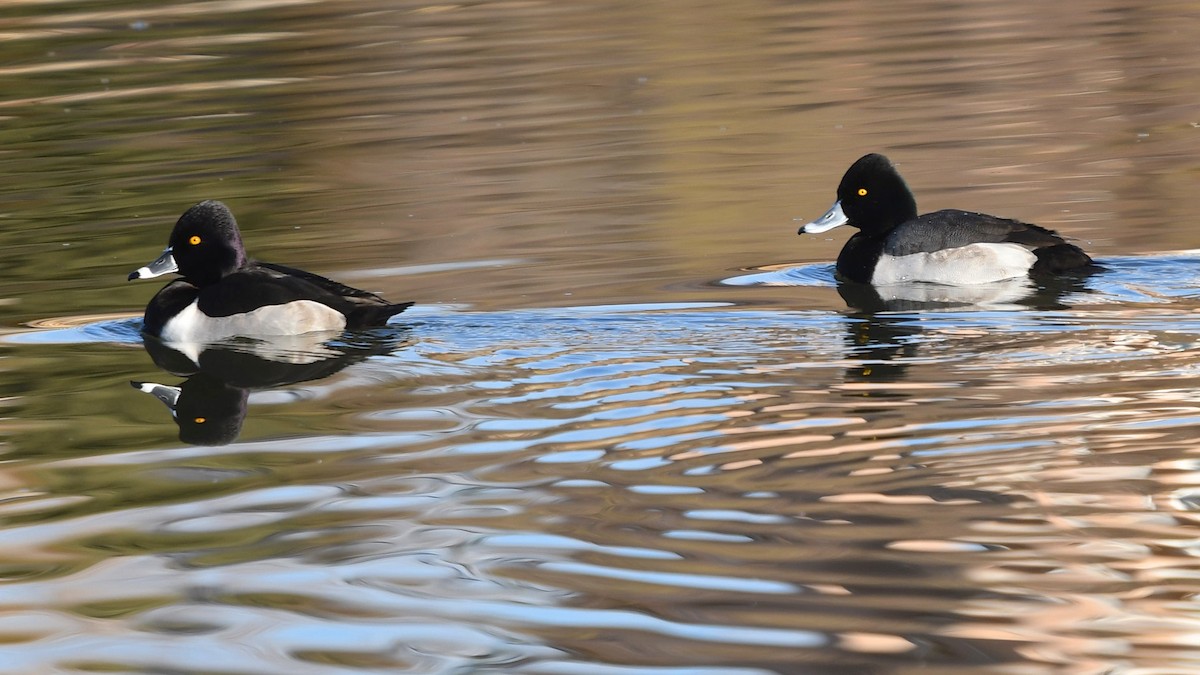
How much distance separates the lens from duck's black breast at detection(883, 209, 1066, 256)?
389 inches

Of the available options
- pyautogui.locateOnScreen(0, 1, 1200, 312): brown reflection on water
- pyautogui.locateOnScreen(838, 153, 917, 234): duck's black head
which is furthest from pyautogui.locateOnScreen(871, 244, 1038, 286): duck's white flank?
pyautogui.locateOnScreen(0, 1, 1200, 312): brown reflection on water

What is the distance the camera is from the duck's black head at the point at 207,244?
392 inches

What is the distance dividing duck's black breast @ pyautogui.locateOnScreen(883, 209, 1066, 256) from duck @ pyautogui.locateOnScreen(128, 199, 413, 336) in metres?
3.08

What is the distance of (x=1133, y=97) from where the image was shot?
653 inches

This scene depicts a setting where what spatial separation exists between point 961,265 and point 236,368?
4.17 m

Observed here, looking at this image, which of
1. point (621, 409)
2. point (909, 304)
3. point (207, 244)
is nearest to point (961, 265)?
point (909, 304)

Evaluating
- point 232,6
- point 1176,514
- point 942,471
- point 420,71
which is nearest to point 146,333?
point 942,471

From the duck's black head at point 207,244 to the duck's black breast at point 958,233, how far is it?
12.7ft

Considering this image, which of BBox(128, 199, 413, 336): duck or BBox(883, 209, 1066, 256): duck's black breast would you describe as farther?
BBox(883, 209, 1066, 256): duck's black breast

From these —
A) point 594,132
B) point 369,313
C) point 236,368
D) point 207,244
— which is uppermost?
point 594,132

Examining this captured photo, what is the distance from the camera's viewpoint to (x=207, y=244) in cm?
1001

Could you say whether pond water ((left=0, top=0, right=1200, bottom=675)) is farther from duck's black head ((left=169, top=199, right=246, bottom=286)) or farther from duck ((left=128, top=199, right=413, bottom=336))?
duck's black head ((left=169, top=199, right=246, bottom=286))

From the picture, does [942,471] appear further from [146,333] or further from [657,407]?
[146,333]

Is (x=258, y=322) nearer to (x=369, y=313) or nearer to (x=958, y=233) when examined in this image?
(x=369, y=313)
